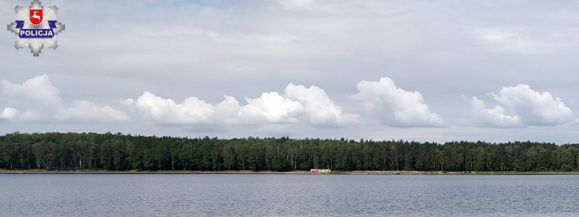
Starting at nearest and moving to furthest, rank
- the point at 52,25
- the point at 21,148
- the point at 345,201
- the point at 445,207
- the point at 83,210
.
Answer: the point at 52,25, the point at 83,210, the point at 445,207, the point at 345,201, the point at 21,148

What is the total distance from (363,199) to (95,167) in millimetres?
124188

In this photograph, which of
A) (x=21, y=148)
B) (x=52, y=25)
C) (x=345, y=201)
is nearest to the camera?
(x=52, y=25)

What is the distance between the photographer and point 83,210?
212ft

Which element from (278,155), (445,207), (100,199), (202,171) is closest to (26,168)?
(202,171)

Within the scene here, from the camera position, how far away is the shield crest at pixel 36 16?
54281 millimetres

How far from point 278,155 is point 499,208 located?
133 metres

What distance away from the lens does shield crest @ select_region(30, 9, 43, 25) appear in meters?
54.3

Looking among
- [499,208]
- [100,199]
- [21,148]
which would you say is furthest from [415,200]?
[21,148]

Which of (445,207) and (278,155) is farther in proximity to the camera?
(278,155)

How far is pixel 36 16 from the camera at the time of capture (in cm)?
5444

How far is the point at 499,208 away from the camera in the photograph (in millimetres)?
68188

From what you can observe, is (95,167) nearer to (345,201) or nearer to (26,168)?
(26,168)

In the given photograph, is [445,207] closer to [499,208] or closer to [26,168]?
[499,208]

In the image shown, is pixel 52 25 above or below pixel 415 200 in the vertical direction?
above
